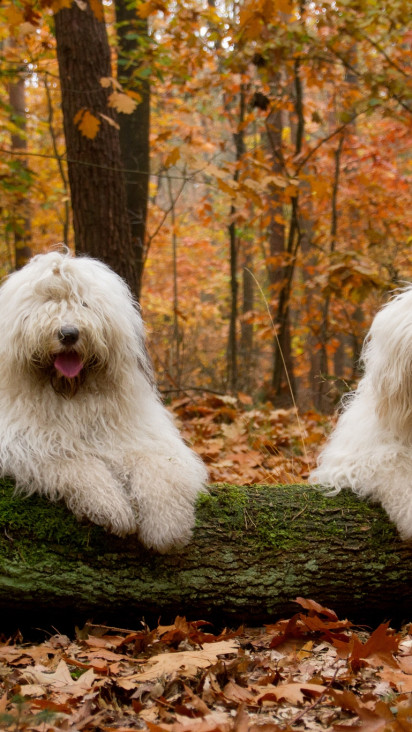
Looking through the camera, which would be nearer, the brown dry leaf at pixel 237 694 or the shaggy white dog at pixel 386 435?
the brown dry leaf at pixel 237 694

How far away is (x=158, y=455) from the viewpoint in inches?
124

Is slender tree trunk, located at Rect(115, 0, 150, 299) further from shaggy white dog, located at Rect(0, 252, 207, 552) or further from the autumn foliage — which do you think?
shaggy white dog, located at Rect(0, 252, 207, 552)

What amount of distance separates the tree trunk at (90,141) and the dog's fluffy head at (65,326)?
2176 mm

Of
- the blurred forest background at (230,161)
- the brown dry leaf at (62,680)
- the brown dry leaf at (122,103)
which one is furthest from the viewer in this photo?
the blurred forest background at (230,161)

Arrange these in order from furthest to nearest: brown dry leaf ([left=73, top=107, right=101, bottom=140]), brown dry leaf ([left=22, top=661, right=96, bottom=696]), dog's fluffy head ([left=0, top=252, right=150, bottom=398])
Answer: brown dry leaf ([left=73, top=107, right=101, bottom=140]) → dog's fluffy head ([left=0, top=252, right=150, bottom=398]) → brown dry leaf ([left=22, top=661, right=96, bottom=696])

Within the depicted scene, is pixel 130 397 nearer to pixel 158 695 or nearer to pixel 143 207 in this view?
pixel 158 695

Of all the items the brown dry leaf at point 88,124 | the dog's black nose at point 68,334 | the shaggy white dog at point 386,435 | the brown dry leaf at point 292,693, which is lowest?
the brown dry leaf at point 292,693

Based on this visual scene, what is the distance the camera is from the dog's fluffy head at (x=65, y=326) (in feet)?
9.78

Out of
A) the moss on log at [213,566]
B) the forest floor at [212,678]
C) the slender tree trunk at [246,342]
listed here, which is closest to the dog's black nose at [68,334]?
the moss on log at [213,566]

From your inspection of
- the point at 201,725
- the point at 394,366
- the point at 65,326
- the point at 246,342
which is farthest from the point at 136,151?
the point at 201,725

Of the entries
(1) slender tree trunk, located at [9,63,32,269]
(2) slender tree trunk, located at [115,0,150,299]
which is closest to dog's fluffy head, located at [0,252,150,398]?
(2) slender tree trunk, located at [115,0,150,299]

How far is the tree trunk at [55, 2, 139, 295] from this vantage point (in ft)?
17.3

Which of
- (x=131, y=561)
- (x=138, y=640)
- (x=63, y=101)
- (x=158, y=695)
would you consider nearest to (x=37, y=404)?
(x=131, y=561)

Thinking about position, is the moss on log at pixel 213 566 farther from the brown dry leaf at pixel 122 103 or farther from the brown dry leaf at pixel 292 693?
the brown dry leaf at pixel 122 103
